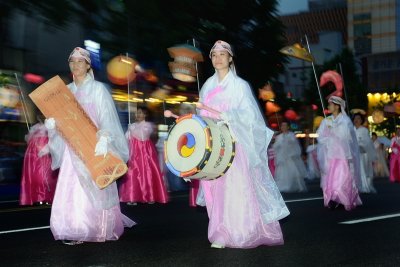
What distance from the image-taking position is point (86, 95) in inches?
231

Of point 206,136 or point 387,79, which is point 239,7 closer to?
point 206,136

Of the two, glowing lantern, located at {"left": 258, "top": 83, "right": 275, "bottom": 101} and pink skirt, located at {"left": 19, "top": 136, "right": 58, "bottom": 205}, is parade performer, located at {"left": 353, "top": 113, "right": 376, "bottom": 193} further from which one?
pink skirt, located at {"left": 19, "top": 136, "right": 58, "bottom": 205}

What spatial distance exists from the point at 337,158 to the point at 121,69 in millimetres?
5136

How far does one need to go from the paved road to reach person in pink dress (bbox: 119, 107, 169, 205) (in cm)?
224

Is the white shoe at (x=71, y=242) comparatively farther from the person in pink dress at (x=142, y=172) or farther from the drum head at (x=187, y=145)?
the person in pink dress at (x=142, y=172)

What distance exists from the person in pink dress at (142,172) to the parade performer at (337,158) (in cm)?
272

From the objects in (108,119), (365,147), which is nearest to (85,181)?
(108,119)

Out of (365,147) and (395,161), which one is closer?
(365,147)

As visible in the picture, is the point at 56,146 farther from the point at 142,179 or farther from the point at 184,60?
the point at 184,60

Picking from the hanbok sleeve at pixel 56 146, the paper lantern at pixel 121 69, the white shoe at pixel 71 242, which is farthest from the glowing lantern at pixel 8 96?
the white shoe at pixel 71 242

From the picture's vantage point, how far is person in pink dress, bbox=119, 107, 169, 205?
10.8 metres

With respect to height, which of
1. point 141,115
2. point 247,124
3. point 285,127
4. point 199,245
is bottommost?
point 199,245

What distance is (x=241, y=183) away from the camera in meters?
5.41

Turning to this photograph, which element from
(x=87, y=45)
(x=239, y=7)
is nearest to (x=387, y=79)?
(x=239, y=7)
